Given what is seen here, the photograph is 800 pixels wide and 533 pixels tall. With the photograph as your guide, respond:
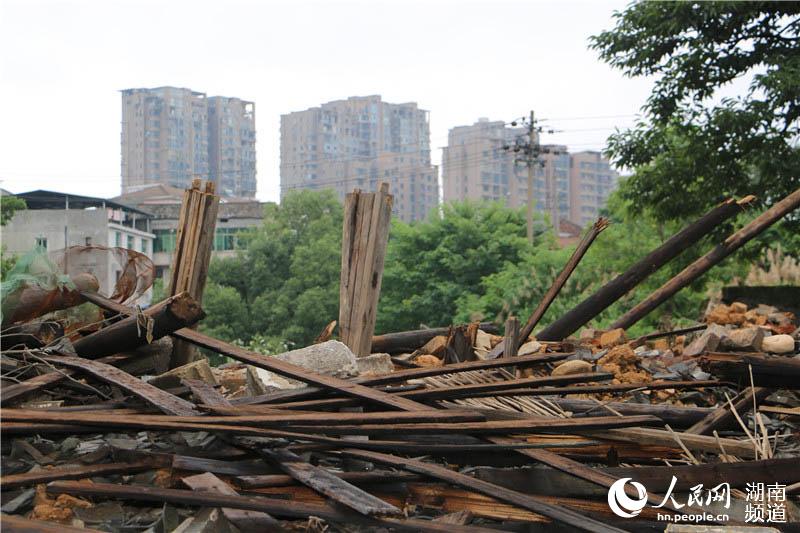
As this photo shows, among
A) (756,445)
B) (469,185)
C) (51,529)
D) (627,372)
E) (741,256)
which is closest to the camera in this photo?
(51,529)

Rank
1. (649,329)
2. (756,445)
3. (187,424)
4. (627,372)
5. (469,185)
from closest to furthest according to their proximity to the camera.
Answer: (187,424)
(756,445)
(627,372)
(649,329)
(469,185)

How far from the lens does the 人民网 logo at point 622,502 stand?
2.88 m

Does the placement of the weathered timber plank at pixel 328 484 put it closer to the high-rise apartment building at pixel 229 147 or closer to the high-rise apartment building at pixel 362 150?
the high-rise apartment building at pixel 362 150

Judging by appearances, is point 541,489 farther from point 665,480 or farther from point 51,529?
point 51,529

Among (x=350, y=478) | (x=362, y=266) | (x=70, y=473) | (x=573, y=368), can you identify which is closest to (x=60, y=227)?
(x=362, y=266)

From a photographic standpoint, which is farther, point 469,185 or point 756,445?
point 469,185

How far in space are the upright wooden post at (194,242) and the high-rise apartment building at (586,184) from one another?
85664 millimetres

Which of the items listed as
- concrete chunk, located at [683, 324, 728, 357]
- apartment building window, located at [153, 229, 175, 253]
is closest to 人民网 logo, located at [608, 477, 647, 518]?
concrete chunk, located at [683, 324, 728, 357]

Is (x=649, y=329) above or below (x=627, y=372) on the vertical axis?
below

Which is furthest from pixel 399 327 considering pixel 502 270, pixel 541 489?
pixel 541 489

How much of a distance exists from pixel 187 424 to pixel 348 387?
2.45ft

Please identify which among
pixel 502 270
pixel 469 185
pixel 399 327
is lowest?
pixel 399 327

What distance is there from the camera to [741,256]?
14.0 metres

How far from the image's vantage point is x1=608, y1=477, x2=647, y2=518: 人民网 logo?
113 inches
